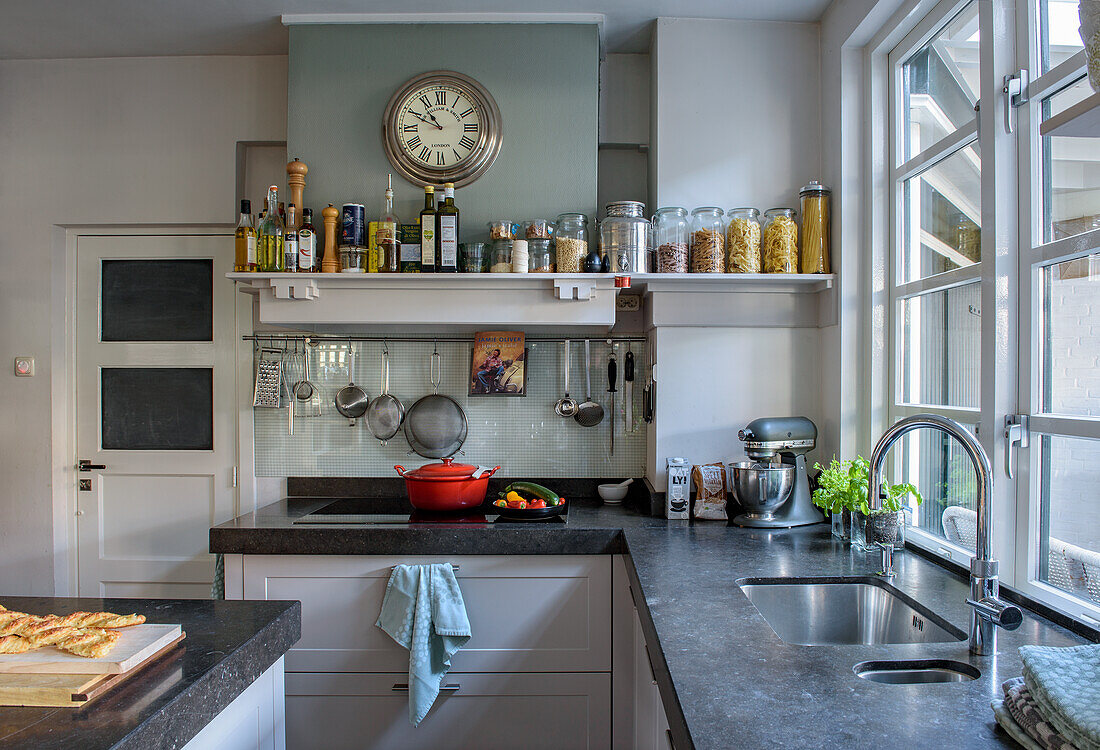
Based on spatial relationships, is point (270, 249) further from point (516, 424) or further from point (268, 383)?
point (516, 424)

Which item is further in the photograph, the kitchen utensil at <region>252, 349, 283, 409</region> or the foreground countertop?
the kitchen utensil at <region>252, 349, 283, 409</region>

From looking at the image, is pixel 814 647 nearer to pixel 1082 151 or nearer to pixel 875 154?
pixel 1082 151

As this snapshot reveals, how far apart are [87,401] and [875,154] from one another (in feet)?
9.77

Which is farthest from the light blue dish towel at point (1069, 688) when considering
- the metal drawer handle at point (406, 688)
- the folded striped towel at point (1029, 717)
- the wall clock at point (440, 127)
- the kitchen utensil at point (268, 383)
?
the kitchen utensil at point (268, 383)

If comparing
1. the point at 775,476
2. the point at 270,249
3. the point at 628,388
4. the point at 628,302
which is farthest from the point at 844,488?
the point at 270,249

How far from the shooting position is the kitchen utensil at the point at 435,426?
8.81 ft

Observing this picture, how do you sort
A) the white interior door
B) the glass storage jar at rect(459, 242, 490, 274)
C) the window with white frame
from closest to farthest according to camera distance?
the window with white frame < the glass storage jar at rect(459, 242, 490, 274) < the white interior door

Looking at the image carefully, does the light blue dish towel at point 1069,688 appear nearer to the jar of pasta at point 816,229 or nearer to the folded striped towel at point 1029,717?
the folded striped towel at point 1029,717

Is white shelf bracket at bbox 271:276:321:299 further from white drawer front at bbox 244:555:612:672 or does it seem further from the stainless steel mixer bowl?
the stainless steel mixer bowl

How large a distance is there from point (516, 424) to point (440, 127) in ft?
3.62

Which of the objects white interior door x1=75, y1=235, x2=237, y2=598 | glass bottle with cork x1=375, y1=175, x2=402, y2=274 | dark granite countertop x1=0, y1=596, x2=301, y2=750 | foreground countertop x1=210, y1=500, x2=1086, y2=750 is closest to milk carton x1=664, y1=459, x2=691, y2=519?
foreground countertop x1=210, y1=500, x2=1086, y2=750

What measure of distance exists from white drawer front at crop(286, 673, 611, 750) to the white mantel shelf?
1119 mm

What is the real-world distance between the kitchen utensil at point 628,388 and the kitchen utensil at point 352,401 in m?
0.98

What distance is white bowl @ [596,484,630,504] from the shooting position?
2570 millimetres
